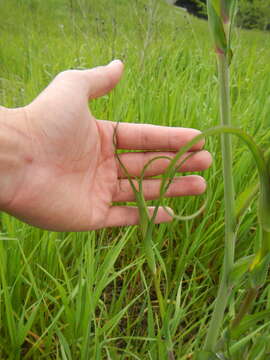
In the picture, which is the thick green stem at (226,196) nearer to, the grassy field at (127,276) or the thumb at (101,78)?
the grassy field at (127,276)

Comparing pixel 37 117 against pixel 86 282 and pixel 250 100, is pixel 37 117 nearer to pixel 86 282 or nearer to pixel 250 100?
pixel 86 282

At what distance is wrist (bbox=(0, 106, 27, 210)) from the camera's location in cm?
75

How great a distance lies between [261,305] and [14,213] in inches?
22.4

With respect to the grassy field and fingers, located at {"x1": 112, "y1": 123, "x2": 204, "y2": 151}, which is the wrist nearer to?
the grassy field

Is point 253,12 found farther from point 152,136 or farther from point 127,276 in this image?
point 127,276

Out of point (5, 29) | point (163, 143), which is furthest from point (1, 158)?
point (5, 29)

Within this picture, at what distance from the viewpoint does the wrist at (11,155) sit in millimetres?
749

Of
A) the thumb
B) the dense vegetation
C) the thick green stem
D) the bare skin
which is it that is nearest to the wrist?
the bare skin

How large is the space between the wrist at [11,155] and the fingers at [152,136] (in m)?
0.23

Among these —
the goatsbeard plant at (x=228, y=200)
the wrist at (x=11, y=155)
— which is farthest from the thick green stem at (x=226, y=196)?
the wrist at (x=11, y=155)

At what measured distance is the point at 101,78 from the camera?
88cm

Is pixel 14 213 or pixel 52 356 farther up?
pixel 14 213

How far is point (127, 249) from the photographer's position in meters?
0.99

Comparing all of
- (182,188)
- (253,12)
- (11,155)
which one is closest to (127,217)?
(182,188)
